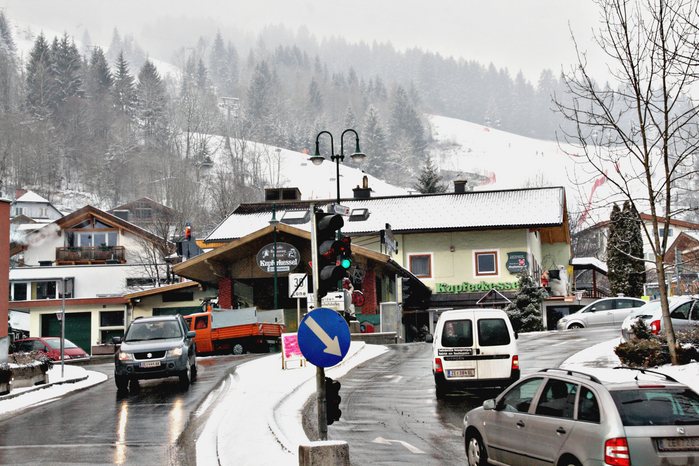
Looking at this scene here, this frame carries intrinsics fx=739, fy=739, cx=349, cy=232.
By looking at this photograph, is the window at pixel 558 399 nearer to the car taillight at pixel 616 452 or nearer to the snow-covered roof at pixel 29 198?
the car taillight at pixel 616 452

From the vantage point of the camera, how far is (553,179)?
146000 millimetres

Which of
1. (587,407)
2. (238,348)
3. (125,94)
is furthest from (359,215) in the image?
(125,94)

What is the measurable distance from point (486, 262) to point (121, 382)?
32.4 m

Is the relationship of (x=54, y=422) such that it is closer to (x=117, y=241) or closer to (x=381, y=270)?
(x=381, y=270)

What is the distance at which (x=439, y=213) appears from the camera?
4834cm

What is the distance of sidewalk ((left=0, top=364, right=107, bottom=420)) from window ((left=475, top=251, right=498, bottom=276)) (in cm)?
2791

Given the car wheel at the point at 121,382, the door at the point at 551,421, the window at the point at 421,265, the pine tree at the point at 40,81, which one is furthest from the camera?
the pine tree at the point at 40,81

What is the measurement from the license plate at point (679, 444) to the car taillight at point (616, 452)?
31 centimetres

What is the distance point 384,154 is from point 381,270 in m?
122

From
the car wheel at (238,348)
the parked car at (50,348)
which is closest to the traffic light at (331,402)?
the car wheel at (238,348)

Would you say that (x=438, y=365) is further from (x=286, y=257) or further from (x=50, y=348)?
(x=50, y=348)

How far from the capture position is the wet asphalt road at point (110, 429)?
999cm

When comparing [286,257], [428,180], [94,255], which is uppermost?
[428,180]

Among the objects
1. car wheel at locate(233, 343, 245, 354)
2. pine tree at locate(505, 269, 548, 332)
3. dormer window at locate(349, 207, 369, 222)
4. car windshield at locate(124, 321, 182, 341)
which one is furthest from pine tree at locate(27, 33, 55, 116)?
car windshield at locate(124, 321, 182, 341)
